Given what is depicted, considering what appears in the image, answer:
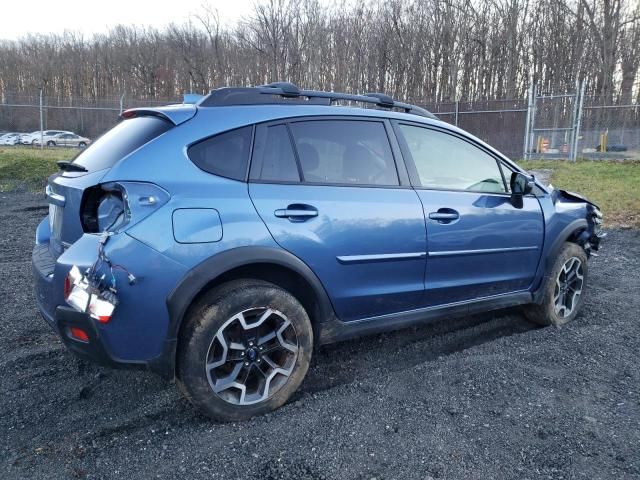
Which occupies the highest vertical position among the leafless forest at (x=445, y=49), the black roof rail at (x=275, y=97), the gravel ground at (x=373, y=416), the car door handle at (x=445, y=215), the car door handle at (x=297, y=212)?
the leafless forest at (x=445, y=49)

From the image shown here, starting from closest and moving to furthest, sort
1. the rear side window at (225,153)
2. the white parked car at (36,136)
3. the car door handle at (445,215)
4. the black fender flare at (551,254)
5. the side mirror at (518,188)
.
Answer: the rear side window at (225,153)
the car door handle at (445,215)
the side mirror at (518,188)
the black fender flare at (551,254)
the white parked car at (36,136)

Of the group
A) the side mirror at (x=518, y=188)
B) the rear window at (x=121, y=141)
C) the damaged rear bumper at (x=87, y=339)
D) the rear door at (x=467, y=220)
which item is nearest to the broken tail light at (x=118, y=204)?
the rear window at (x=121, y=141)

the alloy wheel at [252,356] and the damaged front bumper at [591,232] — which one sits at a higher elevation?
the damaged front bumper at [591,232]

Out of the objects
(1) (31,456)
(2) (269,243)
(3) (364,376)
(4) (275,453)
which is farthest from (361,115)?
(1) (31,456)

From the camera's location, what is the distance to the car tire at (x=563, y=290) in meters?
4.05

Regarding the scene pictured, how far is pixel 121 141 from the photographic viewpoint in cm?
277

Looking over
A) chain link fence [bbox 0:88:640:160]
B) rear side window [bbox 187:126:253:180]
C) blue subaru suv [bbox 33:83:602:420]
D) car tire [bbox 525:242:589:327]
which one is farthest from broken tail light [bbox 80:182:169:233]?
chain link fence [bbox 0:88:640:160]

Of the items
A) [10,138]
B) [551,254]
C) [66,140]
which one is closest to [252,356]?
[551,254]

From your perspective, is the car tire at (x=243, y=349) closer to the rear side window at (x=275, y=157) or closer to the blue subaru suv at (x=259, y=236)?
the blue subaru suv at (x=259, y=236)

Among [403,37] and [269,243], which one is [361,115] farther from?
[403,37]

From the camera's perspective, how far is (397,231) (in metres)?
3.06

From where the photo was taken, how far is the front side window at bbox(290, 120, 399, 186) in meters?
2.96

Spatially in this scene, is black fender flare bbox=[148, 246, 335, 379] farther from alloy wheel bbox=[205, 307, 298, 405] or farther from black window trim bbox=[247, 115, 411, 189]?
A: black window trim bbox=[247, 115, 411, 189]

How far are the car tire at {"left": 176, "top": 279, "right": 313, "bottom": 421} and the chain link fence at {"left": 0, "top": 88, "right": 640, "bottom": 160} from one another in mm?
15635
